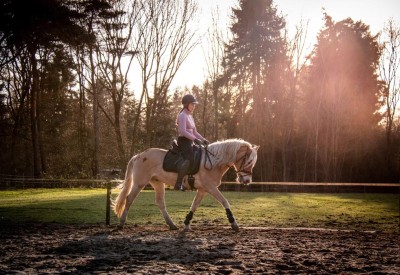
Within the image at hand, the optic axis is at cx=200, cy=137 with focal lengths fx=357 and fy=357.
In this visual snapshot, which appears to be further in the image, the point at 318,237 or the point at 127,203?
the point at 127,203

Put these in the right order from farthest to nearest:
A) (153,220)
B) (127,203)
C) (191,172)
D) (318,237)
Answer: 1. (153,220)
2. (127,203)
3. (191,172)
4. (318,237)

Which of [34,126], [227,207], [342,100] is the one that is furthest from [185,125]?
[342,100]

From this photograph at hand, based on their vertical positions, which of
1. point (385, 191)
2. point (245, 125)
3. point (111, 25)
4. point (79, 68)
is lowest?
point (385, 191)

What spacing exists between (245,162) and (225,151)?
49 centimetres

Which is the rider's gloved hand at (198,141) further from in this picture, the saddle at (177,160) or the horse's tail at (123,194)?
the horse's tail at (123,194)

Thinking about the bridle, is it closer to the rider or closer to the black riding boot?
the rider

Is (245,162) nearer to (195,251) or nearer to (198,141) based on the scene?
(198,141)

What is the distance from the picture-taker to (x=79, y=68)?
27.1m

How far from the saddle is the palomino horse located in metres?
0.11

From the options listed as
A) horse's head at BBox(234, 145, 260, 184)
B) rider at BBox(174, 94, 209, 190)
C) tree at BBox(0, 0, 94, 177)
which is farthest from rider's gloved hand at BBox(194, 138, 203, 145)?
tree at BBox(0, 0, 94, 177)

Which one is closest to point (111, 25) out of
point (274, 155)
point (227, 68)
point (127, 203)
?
point (227, 68)

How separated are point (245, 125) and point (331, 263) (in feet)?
84.4

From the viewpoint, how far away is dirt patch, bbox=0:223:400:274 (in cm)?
441

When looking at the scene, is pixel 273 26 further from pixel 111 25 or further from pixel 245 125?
pixel 111 25
